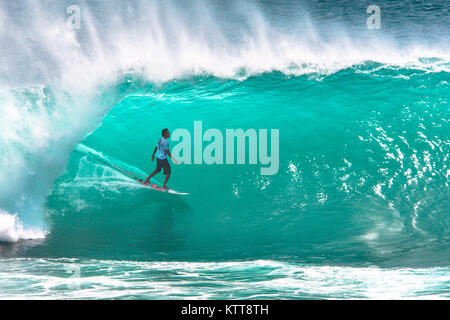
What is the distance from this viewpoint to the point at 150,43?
11406 millimetres

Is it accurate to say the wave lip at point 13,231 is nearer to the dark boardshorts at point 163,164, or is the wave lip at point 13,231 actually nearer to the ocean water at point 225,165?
the ocean water at point 225,165

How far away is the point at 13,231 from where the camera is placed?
288 inches

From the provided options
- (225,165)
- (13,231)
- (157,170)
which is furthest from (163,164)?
(13,231)

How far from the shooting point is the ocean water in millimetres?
5973

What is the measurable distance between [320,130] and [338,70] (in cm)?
222

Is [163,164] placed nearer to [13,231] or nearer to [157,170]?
[157,170]

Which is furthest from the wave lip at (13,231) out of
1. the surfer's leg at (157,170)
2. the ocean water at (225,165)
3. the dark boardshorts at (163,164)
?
the dark boardshorts at (163,164)

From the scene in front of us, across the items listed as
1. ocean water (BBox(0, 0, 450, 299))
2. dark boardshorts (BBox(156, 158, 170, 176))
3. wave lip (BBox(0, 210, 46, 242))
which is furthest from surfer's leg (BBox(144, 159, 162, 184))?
wave lip (BBox(0, 210, 46, 242))

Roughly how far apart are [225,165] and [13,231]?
379 cm

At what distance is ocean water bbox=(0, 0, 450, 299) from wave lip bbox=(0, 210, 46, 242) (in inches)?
1.1

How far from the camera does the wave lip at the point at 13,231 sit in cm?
726

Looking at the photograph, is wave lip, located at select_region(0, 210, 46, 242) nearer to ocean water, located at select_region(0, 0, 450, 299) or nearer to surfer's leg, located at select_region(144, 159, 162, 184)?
ocean water, located at select_region(0, 0, 450, 299)

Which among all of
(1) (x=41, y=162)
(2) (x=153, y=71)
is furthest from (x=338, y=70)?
(1) (x=41, y=162)

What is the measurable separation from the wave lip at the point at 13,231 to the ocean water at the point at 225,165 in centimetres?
3
